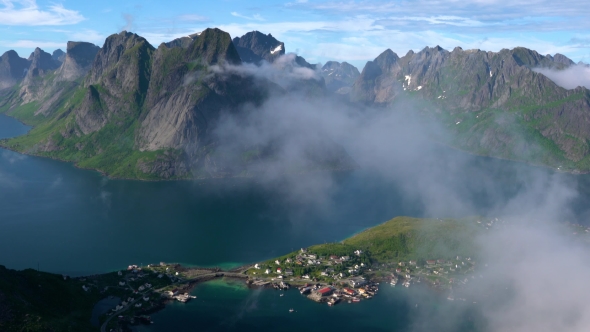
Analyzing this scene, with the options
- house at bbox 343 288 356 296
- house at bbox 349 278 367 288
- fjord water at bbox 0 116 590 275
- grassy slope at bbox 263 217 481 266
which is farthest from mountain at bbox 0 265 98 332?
house at bbox 349 278 367 288

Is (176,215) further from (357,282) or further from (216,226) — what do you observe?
(357,282)

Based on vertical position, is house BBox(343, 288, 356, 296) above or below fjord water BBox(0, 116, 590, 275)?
below

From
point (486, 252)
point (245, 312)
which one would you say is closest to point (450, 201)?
point (486, 252)

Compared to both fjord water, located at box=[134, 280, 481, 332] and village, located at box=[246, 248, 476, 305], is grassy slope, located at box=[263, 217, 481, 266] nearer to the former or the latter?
village, located at box=[246, 248, 476, 305]

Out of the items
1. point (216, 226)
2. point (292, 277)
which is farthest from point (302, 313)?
point (216, 226)

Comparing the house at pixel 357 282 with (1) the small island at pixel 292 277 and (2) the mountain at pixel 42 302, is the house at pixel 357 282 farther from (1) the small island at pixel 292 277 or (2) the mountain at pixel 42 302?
(2) the mountain at pixel 42 302

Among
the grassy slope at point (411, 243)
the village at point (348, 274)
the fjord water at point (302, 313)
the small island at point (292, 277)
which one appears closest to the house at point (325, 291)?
the village at point (348, 274)
